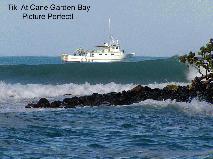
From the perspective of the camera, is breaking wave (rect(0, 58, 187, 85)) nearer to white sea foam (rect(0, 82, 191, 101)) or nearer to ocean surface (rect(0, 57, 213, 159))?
white sea foam (rect(0, 82, 191, 101))

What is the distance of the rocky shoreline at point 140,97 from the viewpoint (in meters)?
29.2

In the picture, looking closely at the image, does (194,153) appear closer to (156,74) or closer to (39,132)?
(39,132)

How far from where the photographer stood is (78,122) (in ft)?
72.6

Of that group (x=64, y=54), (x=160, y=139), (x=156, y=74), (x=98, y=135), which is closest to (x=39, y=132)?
(x=98, y=135)

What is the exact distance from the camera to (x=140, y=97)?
100 feet

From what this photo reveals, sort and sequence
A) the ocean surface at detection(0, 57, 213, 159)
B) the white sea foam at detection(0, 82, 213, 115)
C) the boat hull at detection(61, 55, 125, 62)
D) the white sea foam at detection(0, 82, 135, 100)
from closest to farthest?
1. the ocean surface at detection(0, 57, 213, 159)
2. the white sea foam at detection(0, 82, 213, 115)
3. the white sea foam at detection(0, 82, 135, 100)
4. the boat hull at detection(61, 55, 125, 62)

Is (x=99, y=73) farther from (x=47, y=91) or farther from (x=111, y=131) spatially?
(x=111, y=131)

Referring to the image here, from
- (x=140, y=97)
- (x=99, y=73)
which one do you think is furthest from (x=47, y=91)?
(x=99, y=73)

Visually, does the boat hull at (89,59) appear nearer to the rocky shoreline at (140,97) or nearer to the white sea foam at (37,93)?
the white sea foam at (37,93)

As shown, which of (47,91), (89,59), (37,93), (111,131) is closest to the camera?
(111,131)

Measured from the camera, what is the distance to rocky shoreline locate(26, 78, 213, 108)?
95.7 ft

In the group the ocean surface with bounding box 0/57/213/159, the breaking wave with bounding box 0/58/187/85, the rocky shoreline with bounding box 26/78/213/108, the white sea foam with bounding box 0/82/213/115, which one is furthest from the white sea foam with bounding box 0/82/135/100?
the breaking wave with bounding box 0/58/187/85

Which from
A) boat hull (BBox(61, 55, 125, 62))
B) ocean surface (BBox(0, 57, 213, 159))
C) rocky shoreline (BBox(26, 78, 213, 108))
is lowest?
ocean surface (BBox(0, 57, 213, 159))

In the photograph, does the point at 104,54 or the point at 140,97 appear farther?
the point at 104,54
